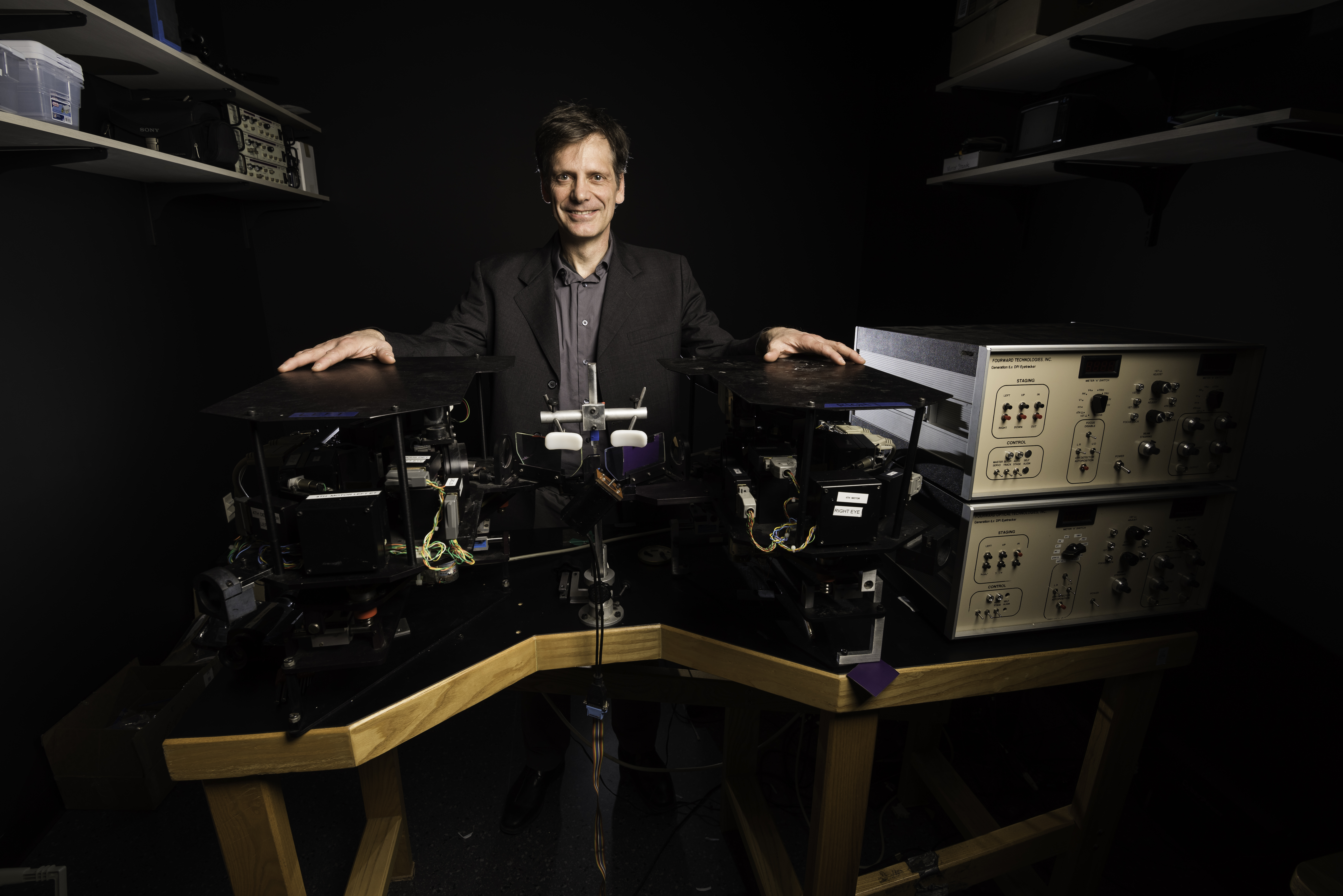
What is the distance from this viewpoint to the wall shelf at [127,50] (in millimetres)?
1603

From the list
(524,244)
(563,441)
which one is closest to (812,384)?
(563,441)

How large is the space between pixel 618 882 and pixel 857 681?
1.14m

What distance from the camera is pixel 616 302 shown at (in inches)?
78.5

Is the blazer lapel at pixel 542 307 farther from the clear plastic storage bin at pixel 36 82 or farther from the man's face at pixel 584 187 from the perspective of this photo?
the clear plastic storage bin at pixel 36 82

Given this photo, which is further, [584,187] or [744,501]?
[584,187]

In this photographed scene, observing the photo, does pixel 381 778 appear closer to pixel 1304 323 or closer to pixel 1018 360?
pixel 1018 360

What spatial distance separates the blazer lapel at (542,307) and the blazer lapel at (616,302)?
0.14 meters

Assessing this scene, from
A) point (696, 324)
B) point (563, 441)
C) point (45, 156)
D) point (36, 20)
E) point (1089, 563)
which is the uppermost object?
point (36, 20)

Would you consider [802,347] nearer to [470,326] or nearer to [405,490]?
[405,490]

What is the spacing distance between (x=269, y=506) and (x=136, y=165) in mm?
1894

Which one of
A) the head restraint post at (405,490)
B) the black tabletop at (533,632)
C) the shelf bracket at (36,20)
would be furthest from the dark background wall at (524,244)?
the head restraint post at (405,490)

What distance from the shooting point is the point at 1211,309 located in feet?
5.71

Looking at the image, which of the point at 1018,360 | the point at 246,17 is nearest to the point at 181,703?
the point at 1018,360

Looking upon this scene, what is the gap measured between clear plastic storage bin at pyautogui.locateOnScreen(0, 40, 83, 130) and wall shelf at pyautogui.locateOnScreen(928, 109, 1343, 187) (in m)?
2.53
